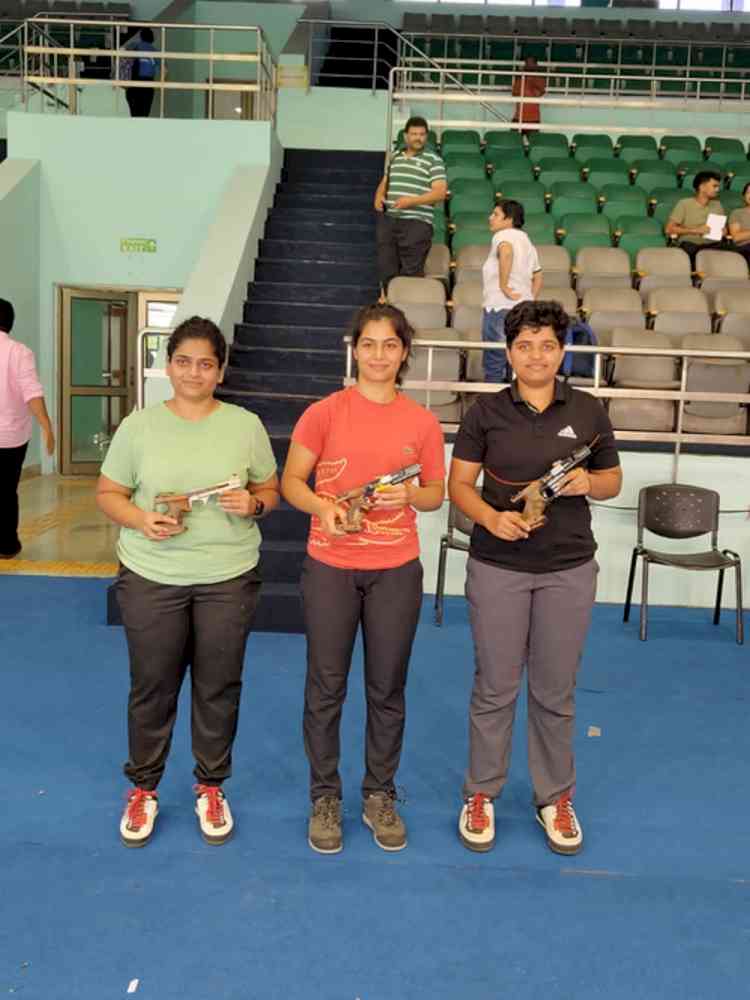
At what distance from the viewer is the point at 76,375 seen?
9719 millimetres

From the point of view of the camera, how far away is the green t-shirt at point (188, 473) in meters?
2.61

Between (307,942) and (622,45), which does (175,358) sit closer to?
(307,942)

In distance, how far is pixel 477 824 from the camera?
9.39 ft

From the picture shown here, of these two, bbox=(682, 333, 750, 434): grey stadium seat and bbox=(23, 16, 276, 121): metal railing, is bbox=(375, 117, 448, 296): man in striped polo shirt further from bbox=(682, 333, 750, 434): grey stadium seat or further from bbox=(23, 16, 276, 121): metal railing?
bbox=(682, 333, 750, 434): grey stadium seat

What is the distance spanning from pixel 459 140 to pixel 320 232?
3.06 meters

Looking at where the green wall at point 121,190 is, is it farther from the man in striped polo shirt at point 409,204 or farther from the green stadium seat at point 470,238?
the man in striped polo shirt at point 409,204

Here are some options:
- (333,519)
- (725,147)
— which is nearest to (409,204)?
(333,519)

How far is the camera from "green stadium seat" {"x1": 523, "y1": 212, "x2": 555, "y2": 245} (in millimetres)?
8250

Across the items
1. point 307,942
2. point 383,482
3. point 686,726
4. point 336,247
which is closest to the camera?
point 307,942

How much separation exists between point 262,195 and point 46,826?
21.6ft

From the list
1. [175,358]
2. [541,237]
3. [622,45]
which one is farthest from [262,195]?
[622,45]

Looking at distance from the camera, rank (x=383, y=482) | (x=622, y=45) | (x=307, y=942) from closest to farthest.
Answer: (x=307, y=942) < (x=383, y=482) < (x=622, y=45)

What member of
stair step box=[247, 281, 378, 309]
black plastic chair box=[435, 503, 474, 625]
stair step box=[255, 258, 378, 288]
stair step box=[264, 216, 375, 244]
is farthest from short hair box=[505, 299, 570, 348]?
stair step box=[264, 216, 375, 244]

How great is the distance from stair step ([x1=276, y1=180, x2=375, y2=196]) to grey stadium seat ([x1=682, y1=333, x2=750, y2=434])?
4042 mm
